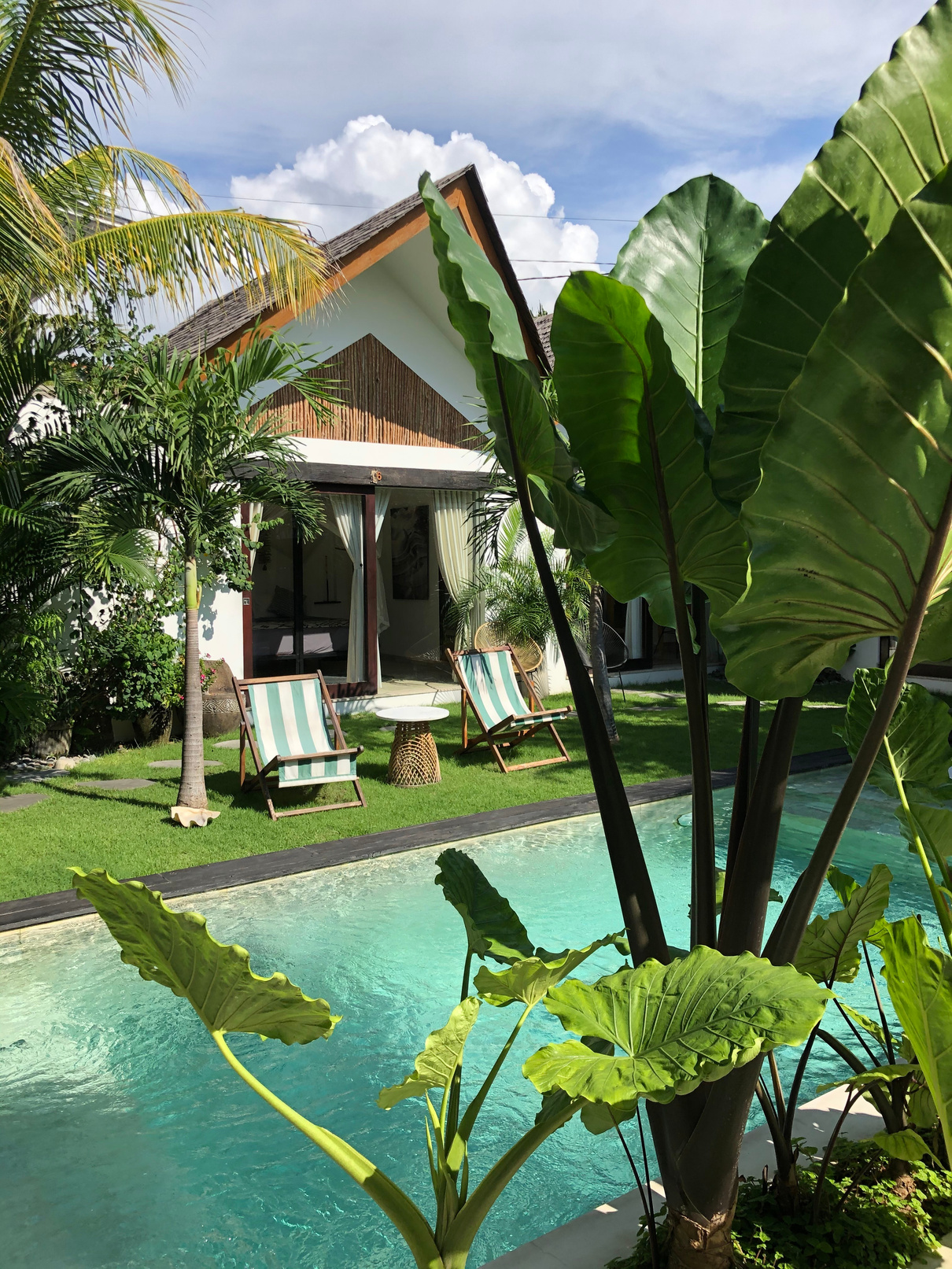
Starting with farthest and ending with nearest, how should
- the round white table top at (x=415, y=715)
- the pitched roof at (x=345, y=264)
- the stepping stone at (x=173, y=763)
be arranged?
1. the pitched roof at (x=345, y=264)
2. the stepping stone at (x=173, y=763)
3. the round white table top at (x=415, y=715)

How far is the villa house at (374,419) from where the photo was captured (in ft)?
35.0

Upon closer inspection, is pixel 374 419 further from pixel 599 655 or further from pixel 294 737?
pixel 294 737

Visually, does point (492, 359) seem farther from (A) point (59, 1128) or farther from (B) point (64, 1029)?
(B) point (64, 1029)

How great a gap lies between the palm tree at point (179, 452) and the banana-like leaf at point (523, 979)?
18.5 feet

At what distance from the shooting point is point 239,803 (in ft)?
24.9

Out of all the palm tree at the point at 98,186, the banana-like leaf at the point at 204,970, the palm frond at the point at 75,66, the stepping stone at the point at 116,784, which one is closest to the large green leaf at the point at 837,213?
the banana-like leaf at the point at 204,970

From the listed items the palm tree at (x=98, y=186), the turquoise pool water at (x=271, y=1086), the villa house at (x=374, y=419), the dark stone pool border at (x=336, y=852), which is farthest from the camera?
the villa house at (x=374, y=419)

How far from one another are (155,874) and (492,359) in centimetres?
472

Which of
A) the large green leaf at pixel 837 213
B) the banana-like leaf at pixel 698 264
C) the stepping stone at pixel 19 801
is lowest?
the stepping stone at pixel 19 801

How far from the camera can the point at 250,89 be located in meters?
12.9

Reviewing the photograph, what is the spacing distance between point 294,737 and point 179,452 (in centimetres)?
247

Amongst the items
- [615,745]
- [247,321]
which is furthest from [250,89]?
[615,745]

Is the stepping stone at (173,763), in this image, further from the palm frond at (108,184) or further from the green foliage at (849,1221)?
the green foliage at (849,1221)

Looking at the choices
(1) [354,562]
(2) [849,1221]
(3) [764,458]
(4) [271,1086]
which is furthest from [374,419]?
(3) [764,458]
